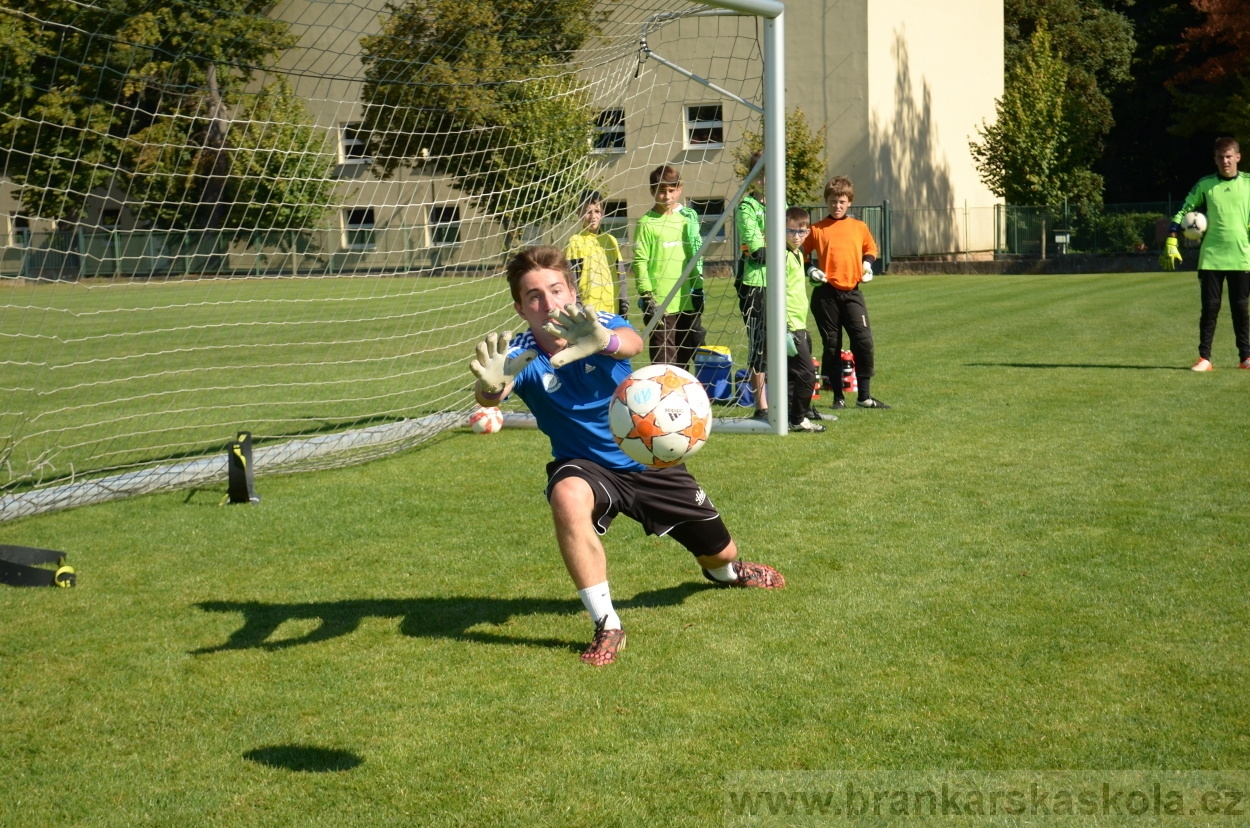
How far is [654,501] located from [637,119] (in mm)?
7519

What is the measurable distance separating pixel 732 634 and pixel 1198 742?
171cm

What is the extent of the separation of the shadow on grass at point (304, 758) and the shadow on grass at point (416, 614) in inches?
40.6

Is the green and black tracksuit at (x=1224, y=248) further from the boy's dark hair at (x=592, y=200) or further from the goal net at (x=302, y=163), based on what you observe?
the boy's dark hair at (x=592, y=200)

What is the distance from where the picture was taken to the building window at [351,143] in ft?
28.5

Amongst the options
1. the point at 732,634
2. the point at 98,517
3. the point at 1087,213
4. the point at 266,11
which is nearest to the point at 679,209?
the point at 266,11

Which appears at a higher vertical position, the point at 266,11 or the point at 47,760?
the point at 266,11

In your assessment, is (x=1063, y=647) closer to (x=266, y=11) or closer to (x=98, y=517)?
(x=98, y=517)

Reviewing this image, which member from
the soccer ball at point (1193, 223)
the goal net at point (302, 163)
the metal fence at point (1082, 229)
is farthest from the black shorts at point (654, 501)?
the metal fence at point (1082, 229)

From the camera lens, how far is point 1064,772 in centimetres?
334

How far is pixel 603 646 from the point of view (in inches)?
173

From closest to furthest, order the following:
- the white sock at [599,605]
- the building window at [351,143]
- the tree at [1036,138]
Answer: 1. the white sock at [599,605]
2. the building window at [351,143]
3. the tree at [1036,138]

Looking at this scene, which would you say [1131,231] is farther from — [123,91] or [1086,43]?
[123,91]

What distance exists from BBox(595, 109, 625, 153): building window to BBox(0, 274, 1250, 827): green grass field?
3852 mm

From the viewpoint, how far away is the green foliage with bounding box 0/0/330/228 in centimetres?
663
